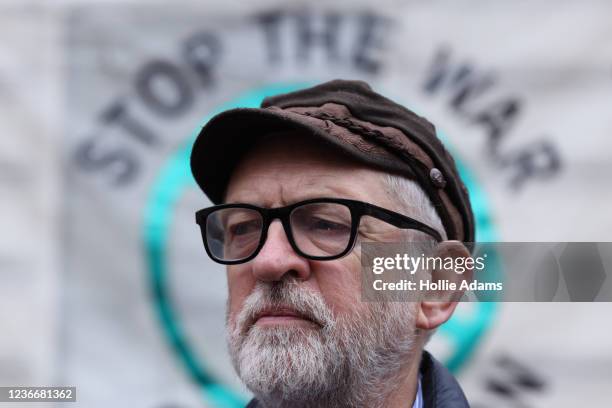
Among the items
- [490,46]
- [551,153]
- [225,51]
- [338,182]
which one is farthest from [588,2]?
[338,182]

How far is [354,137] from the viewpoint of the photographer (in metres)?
1.34

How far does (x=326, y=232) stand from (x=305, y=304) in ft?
0.42

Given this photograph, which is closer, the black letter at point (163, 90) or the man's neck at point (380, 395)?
the man's neck at point (380, 395)

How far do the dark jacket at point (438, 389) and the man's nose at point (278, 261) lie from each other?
349mm

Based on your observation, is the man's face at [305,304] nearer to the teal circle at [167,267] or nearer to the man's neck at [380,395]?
the man's neck at [380,395]

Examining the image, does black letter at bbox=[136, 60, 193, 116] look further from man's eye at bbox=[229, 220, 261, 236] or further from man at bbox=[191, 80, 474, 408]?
man's eye at bbox=[229, 220, 261, 236]

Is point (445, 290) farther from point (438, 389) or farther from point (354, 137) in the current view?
point (354, 137)

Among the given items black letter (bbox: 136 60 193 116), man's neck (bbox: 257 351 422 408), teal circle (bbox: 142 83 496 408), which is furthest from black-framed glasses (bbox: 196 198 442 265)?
black letter (bbox: 136 60 193 116)

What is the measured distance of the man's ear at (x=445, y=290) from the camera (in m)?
1.42

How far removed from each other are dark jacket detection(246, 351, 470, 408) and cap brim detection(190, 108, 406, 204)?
400 millimetres

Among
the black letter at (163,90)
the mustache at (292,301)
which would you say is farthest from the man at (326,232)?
the black letter at (163,90)

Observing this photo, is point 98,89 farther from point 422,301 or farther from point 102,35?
point 422,301

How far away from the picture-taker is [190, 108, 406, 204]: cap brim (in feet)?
4.32

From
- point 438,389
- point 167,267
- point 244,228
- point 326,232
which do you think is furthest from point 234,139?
point 167,267
